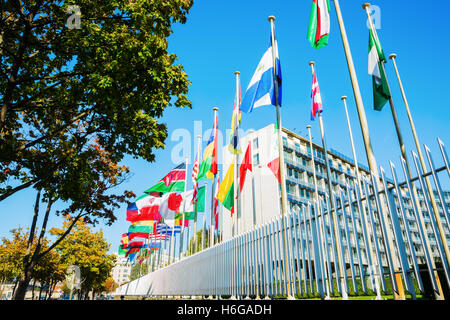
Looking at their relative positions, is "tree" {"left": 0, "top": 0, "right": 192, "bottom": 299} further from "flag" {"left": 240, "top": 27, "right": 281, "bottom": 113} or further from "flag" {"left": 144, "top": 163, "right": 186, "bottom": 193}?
"flag" {"left": 144, "top": 163, "right": 186, "bottom": 193}

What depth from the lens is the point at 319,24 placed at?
9523 mm

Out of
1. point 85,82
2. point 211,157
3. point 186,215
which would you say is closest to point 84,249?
point 186,215

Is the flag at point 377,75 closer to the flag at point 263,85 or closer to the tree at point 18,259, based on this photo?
the flag at point 263,85

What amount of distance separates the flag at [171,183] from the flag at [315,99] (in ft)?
38.0

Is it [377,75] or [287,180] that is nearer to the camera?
[377,75]

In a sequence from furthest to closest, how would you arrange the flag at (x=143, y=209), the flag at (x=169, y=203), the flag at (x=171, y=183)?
the flag at (x=143, y=209) → the flag at (x=171, y=183) → the flag at (x=169, y=203)

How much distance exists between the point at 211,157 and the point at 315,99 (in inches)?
249

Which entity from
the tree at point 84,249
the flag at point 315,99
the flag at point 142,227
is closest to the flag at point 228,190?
the flag at point 315,99

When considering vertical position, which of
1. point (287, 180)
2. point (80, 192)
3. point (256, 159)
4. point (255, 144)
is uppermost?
point (255, 144)

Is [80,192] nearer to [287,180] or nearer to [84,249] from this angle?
[84,249]

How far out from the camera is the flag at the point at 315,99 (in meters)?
13.2

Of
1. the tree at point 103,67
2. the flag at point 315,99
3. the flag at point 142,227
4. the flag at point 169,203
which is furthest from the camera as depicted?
the flag at point 142,227

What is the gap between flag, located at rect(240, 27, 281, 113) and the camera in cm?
1058
